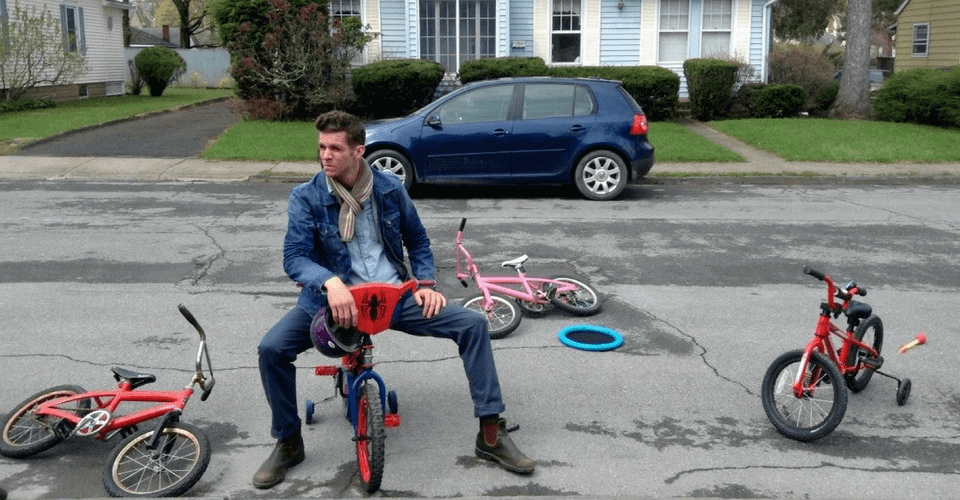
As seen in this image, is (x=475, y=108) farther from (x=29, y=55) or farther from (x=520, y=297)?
(x=29, y=55)

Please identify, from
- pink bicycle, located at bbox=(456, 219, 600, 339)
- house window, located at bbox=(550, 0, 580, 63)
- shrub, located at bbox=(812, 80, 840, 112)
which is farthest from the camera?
shrub, located at bbox=(812, 80, 840, 112)

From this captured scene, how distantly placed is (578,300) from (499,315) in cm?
78

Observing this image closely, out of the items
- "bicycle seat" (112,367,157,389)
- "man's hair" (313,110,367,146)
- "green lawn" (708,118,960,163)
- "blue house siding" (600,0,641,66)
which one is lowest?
"bicycle seat" (112,367,157,389)

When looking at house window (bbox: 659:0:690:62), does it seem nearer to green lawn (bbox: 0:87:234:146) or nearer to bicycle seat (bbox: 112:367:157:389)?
green lawn (bbox: 0:87:234:146)

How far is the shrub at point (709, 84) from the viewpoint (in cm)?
2498

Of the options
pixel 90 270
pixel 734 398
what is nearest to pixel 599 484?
Answer: pixel 734 398

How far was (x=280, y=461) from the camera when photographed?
468 centimetres

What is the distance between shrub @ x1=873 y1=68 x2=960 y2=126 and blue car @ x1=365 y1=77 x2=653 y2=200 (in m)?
12.5

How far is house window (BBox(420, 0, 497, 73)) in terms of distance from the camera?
2675 centimetres

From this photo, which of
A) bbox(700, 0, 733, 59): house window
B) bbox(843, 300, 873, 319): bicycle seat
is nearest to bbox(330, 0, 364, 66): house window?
bbox(700, 0, 733, 59): house window

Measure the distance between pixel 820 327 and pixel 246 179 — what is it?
11730mm

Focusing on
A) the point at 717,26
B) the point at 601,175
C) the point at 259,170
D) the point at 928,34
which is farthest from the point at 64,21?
the point at 928,34

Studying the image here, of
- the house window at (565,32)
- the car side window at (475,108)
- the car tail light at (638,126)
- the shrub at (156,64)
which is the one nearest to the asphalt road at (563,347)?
the car tail light at (638,126)

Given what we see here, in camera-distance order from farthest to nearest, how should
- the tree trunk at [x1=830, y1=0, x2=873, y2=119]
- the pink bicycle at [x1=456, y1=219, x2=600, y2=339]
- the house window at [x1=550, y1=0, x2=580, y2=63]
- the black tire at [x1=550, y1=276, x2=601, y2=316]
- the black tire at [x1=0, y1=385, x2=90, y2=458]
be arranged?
the house window at [x1=550, y1=0, x2=580, y2=63] < the tree trunk at [x1=830, y1=0, x2=873, y2=119] < the black tire at [x1=550, y1=276, x2=601, y2=316] < the pink bicycle at [x1=456, y1=219, x2=600, y2=339] < the black tire at [x1=0, y1=385, x2=90, y2=458]
